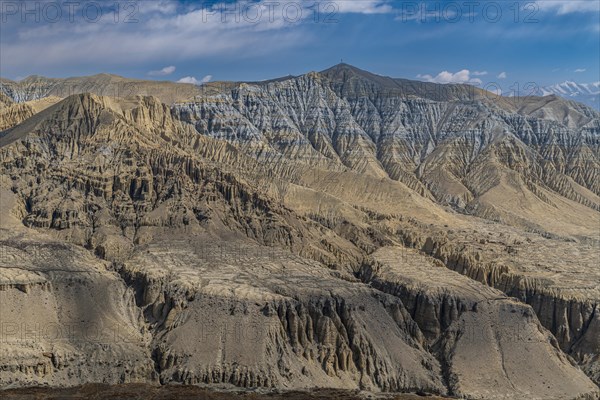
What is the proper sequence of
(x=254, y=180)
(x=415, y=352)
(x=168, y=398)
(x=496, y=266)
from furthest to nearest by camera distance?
(x=254, y=180), (x=496, y=266), (x=415, y=352), (x=168, y=398)

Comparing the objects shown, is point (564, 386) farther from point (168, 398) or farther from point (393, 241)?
point (393, 241)

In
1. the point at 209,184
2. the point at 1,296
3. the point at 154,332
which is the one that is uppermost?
the point at 209,184

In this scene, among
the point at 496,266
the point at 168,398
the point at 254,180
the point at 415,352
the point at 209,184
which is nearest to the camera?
the point at 168,398

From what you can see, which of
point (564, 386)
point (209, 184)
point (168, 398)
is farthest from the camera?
point (209, 184)

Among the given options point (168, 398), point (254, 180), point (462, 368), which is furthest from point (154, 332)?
point (254, 180)

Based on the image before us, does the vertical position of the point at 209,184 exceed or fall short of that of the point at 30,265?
it exceeds it

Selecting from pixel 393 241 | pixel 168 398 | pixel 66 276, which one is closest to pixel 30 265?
pixel 66 276

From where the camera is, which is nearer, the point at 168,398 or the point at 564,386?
the point at 168,398

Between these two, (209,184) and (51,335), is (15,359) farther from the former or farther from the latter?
(209,184)

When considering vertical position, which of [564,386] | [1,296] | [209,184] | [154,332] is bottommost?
[564,386]
